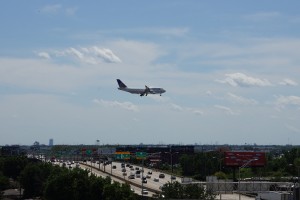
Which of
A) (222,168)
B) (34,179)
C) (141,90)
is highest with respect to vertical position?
(141,90)

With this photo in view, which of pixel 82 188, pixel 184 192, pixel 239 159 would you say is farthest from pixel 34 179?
pixel 184 192

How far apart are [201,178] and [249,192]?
1976 inches

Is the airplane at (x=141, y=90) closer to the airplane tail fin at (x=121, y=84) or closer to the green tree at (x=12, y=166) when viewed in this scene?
the airplane tail fin at (x=121, y=84)

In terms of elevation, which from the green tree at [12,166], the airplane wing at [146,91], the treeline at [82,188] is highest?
the airplane wing at [146,91]

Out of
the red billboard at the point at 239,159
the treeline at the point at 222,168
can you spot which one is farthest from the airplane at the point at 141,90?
the treeline at the point at 222,168

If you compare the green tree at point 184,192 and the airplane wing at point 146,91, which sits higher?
the airplane wing at point 146,91

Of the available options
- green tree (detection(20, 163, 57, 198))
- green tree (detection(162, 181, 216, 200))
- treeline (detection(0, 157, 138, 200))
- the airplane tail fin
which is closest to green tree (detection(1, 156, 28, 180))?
green tree (detection(20, 163, 57, 198))

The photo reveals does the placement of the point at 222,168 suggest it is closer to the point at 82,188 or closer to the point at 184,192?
the point at 82,188

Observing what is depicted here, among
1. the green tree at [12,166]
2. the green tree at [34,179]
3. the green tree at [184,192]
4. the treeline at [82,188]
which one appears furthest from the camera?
the green tree at [12,166]

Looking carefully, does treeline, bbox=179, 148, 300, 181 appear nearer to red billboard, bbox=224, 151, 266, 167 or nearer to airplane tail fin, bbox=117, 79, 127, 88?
red billboard, bbox=224, 151, 266, 167

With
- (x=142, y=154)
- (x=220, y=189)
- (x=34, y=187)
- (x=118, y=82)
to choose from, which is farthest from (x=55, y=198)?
(x=34, y=187)

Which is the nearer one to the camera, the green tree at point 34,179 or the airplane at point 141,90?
the airplane at point 141,90

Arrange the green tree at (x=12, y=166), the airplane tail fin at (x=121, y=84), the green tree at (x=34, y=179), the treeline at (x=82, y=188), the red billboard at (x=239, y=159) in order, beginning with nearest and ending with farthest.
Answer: the treeline at (x=82, y=188)
the red billboard at (x=239, y=159)
the airplane tail fin at (x=121, y=84)
the green tree at (x=34, y=179)
the green tree at (x=12, y=166)

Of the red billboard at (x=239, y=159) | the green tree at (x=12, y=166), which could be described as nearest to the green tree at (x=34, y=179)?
the green tree at (x=12, y=166)
